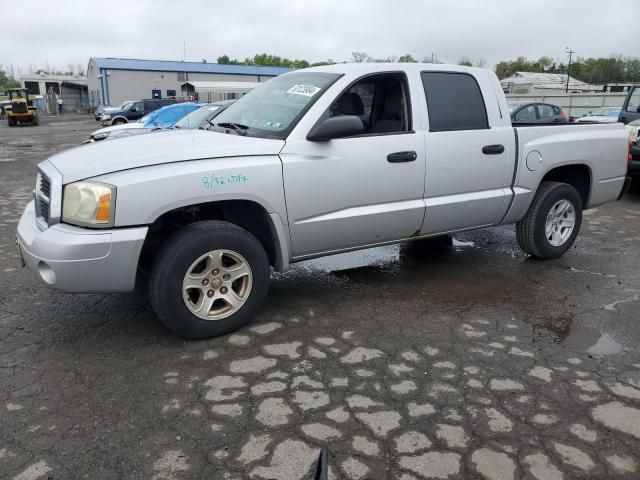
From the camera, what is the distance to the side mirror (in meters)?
3.77

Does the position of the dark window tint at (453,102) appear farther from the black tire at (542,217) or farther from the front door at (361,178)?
the black tire at (542,217)

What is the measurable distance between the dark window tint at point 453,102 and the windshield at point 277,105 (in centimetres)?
88

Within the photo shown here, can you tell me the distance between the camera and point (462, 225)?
4789mm

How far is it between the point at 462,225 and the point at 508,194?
56 cm

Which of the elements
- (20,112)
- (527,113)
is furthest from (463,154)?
(20,112)

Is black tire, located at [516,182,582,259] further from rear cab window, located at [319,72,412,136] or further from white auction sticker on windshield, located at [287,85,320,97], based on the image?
white auction sticker on windshield, located at [287,85,320,97]

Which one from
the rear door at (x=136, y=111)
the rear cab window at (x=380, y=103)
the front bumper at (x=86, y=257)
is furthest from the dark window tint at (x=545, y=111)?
the rear door at (x=136, y=111)

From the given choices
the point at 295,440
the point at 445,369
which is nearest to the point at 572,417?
the point at 445,369

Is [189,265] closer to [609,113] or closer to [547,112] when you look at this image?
[547,112]

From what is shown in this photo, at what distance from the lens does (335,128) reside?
3.76m

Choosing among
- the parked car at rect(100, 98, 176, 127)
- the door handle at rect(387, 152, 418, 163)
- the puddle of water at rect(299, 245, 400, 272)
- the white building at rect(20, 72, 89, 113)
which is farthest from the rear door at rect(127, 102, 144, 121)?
the white building at rect(20, 72, 89, 113)

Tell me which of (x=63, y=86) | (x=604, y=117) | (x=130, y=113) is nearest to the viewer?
(x=604, y=117)

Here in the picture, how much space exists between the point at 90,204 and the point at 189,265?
70 cm

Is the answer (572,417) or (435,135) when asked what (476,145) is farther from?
(572,417)
